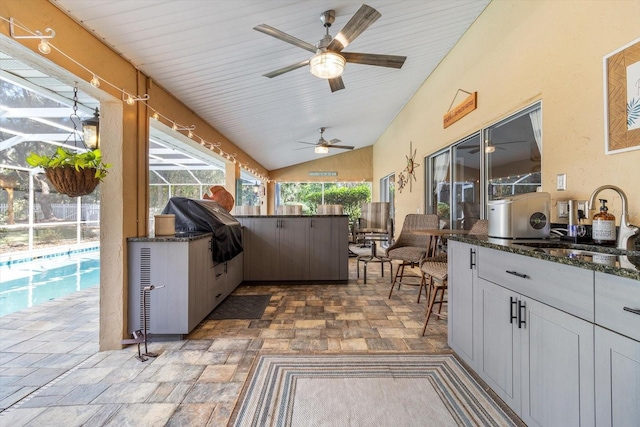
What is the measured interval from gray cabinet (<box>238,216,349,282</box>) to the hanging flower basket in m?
2.39

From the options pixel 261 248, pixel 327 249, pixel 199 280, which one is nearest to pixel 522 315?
pixel 199 280

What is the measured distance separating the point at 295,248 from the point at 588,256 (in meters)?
3.34

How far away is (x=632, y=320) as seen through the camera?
910 mm

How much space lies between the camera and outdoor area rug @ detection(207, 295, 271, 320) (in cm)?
297

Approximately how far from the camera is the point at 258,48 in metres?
2.72

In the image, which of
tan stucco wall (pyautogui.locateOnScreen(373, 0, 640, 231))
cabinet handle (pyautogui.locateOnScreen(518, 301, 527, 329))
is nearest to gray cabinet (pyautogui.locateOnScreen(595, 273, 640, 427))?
cabinet handle (pyautogui.locateOnScreen(518, 301, 527, 329))

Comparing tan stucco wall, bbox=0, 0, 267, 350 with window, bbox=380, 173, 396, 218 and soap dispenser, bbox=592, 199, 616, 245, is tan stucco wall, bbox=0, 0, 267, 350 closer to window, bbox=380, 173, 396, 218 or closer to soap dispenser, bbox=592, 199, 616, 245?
soap dispenser, bbox=592, 199, 616, 245

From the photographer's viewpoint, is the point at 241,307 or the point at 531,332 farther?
the point at 241,307

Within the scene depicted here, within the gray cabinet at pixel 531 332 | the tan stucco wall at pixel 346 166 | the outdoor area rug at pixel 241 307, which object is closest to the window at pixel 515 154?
the gray cabinet at pixel 531 332

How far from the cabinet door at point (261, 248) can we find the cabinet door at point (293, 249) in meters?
0.08

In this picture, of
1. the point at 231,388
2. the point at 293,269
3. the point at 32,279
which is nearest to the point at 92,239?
the point at 32,279

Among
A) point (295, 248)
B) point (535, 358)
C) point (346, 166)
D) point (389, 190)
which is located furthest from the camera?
point (346, 166)

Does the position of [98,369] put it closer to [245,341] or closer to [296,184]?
[245,341]

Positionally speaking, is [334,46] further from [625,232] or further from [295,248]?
[295,248]
